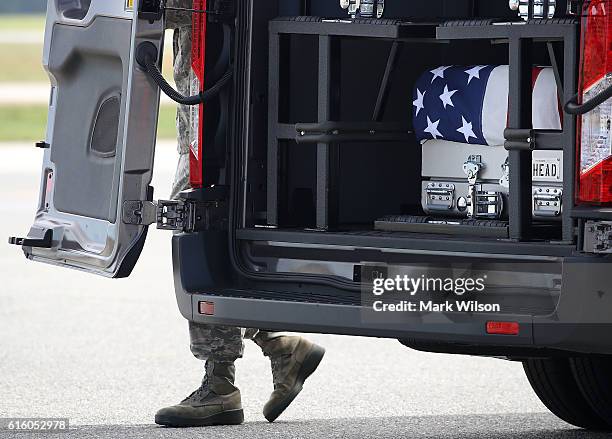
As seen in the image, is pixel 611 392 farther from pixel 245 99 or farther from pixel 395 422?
pixel 245 99

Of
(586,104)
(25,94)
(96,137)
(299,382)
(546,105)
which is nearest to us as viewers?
(586,104)

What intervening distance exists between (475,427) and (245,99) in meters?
1.66

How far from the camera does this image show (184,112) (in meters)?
6.41

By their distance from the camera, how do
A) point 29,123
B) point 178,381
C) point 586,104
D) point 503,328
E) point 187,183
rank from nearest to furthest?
point 586,104
point 503,328
point 187,183
point 178,381
point 29,123

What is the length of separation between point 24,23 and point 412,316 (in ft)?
338

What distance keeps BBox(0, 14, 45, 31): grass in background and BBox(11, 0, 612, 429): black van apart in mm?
86219

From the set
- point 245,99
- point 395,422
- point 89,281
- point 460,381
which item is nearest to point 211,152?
point 245,99

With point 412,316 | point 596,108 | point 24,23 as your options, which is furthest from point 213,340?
point 24,23

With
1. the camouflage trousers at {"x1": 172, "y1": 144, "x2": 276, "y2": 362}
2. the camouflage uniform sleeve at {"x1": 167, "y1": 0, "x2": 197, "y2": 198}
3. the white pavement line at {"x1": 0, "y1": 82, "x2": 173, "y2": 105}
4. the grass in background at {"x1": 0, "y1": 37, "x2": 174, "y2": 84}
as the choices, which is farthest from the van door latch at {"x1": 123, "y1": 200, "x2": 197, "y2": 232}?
the grass in background at {"x1": 0, "y1": 37, "x2": 174, "y2": 84}

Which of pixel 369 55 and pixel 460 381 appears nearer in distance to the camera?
pixel 369 55

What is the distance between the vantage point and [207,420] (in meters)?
6.59

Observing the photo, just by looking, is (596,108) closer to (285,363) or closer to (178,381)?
(285,363)

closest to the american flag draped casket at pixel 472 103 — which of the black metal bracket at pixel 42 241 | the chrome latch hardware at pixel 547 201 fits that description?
the chrome latch hardware at pixel 547 201

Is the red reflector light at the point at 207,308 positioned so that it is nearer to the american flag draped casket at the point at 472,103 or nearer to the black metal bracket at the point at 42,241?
the black metal bracket at the point at 42,241
